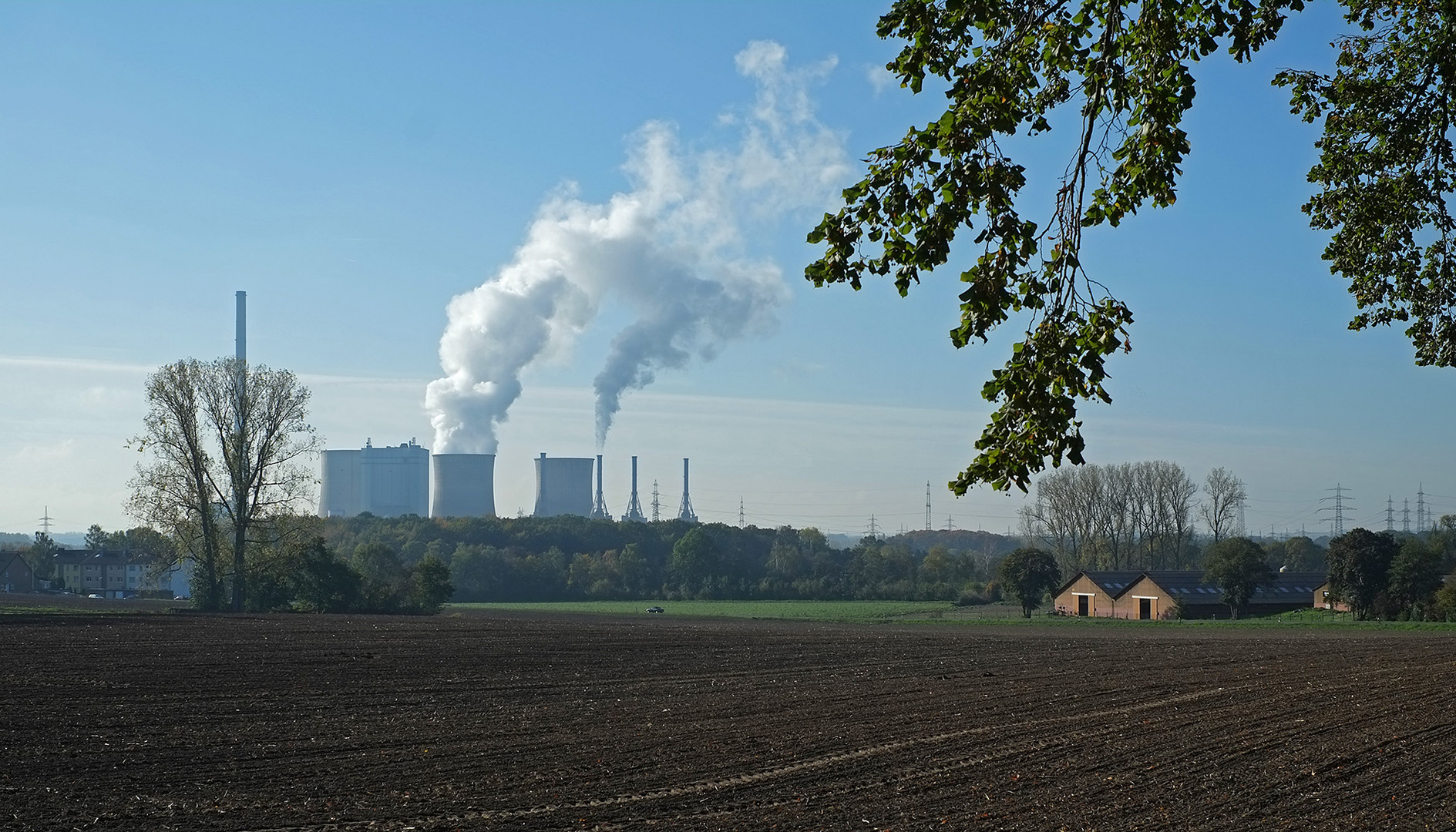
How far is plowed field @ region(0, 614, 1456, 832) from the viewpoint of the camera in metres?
12.6

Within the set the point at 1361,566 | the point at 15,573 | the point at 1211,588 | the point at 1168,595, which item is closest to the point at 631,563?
the point at 1168,595

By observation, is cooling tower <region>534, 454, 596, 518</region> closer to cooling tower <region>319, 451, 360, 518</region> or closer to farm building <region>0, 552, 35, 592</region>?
cooling tower <region>319, 451, 360, 518</region>

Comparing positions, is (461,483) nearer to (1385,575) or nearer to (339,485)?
(339,485)

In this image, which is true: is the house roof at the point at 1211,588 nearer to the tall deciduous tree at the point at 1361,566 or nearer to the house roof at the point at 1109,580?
the house roof at the point at 1109,580

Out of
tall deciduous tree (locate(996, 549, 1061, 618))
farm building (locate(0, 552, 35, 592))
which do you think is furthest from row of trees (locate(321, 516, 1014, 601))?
farm building (locate(0, 552, 35, 592))

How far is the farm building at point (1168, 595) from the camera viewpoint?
249ft

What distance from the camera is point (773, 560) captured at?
11756 cm

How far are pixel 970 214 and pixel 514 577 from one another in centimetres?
10244

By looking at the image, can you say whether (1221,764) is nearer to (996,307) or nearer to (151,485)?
(996,307)

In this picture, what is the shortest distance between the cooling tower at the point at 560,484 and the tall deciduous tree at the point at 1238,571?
72221mm

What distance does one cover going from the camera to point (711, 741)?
17266 millimetres

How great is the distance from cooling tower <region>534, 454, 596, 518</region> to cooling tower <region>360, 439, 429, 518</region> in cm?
1542

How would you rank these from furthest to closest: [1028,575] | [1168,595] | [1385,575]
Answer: [1028,575] → [1168,595] → [1385,575]

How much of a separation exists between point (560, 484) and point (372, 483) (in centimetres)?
2245
